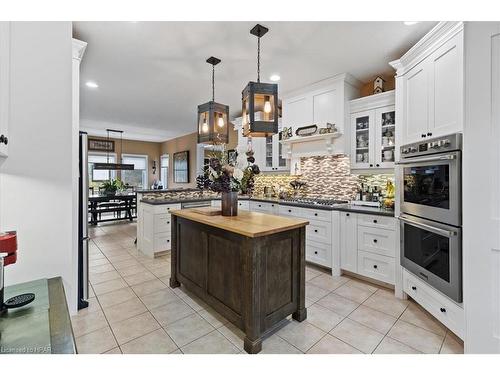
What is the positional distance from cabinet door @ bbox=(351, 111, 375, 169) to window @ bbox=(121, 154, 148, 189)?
336 inches

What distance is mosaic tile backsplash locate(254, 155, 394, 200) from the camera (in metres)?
3.53

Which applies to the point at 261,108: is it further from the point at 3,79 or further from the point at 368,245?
the point at 368,245

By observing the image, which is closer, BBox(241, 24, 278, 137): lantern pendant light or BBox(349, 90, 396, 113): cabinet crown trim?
BBox(241, 24, 278, 137): lantern pendant light

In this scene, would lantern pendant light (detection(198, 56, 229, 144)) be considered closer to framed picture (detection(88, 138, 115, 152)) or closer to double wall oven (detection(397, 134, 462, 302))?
double wall oven (detection(397, 134, 462, 302))

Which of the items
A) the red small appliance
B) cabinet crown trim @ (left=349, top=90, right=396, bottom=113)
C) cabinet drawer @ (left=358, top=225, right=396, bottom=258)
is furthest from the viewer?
cabinet crown trim @ (left=349, top=90, right=396, bottom=113)

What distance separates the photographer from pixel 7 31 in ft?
3.44

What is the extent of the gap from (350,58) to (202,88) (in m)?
2.32

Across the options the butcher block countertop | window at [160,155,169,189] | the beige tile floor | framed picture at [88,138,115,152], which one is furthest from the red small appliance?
window at [160,155,169,189]

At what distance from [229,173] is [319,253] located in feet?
6.19

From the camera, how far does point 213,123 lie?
2514mm

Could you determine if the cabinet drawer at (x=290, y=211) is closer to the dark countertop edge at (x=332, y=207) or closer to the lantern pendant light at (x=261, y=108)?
the dark countertop edge at (x=332, y=207)

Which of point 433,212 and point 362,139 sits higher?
point 362,139

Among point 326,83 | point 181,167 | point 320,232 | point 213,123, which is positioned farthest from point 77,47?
point 181,167

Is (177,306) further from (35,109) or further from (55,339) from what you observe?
(35,109)
